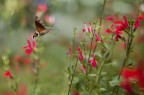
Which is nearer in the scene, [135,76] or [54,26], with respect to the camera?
[135,76]

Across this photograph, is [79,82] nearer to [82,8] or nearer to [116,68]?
[116,68]

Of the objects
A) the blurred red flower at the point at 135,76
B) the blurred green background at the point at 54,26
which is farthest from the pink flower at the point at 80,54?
the blurred green background at the point at 54,26

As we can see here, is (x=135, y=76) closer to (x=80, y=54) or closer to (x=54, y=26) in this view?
(x=80, y=54)

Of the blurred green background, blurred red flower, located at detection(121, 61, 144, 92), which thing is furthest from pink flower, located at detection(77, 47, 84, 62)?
the blurred green background

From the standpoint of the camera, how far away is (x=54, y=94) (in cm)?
257

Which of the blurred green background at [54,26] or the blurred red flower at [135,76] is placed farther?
the blurred green background at [54,26]

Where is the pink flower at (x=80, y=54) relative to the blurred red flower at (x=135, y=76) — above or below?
above

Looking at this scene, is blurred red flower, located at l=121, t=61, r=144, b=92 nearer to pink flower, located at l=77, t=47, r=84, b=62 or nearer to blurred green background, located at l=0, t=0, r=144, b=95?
pink flower, located at l=77, t=47, r=84, b=62

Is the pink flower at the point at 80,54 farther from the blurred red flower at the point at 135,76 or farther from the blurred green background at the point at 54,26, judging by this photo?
the blurred green background at the point at 54,26

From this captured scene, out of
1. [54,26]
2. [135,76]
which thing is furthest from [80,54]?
[54,26]

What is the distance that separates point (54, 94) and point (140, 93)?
2.06 feet

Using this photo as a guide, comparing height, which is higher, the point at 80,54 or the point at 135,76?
the point at 80,54

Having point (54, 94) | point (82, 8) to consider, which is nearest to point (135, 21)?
point (54, 94)

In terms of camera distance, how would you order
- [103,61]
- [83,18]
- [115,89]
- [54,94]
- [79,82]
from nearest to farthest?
[103,61] → [115,89] → [79,82] → [54,94] → [83,18]
